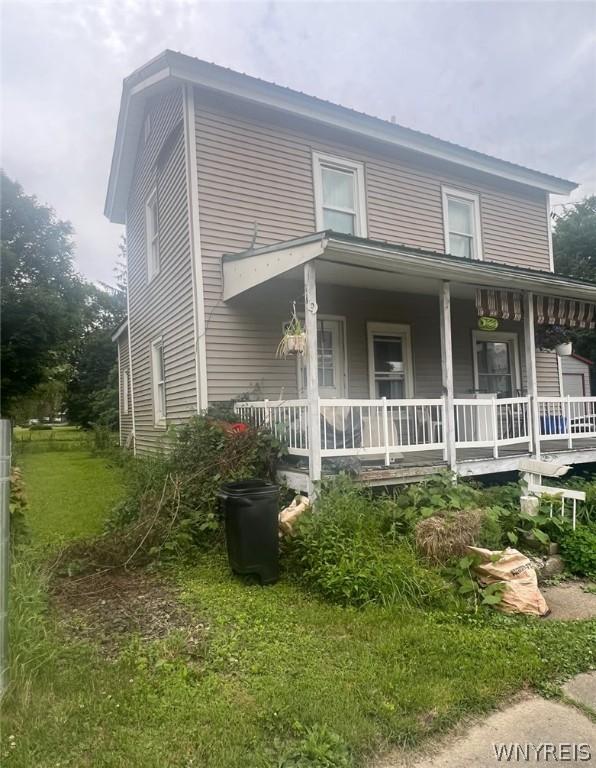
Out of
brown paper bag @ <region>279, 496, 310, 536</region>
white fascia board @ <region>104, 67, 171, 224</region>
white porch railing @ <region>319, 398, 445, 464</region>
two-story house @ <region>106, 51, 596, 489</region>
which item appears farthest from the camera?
white fascia board @ <region>104, 67, 171, 224</region>

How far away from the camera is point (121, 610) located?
417 centimetres

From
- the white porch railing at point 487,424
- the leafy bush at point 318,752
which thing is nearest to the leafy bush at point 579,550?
the white porch railing at point 487,424

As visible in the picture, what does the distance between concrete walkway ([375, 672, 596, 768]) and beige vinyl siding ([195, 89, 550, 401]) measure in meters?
5.98

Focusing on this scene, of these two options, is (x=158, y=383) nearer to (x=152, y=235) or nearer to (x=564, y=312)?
(x=152, y=235)

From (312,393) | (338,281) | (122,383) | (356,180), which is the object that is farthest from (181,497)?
(122,383)

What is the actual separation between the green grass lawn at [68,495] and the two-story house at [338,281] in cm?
180

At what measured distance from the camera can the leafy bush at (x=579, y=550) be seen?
5152mm

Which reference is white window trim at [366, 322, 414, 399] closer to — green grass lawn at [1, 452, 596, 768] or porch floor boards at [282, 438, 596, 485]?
porch floor boards at [282, 438, 596, 485]

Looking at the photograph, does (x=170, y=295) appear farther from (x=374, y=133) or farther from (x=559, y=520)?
(x=559, y=520)

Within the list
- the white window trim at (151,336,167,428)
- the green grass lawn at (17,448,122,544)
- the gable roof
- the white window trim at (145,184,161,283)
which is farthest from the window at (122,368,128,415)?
the gable roof

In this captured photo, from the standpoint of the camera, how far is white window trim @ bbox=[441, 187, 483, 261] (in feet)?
34.9

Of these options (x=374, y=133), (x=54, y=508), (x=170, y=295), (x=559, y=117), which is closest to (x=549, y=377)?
(x=374, y=133)

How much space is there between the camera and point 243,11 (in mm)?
8680

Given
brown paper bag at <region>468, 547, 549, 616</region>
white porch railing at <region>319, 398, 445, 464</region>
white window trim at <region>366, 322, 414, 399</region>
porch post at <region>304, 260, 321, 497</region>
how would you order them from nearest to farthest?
brown paper bag at <region>468, 547, 549, 616</region> → porch post at <region>304, 260, 321, 497</region> → white porch railing at <region>319, 398, 445, 464</region> → white window trim at <region>366, 322, 414, 399</region>
